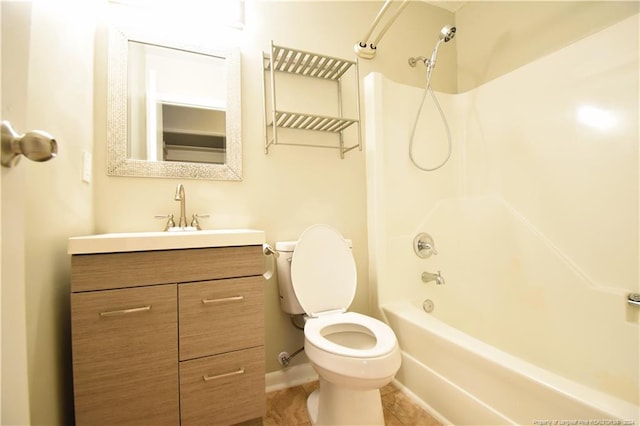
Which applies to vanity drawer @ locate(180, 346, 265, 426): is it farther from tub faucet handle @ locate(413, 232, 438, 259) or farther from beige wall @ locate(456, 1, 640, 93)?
beige wall @ locate(456, 1, 640, 93)

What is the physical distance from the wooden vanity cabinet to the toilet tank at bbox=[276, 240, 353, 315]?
30 centimetres

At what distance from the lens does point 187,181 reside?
1.41 metres

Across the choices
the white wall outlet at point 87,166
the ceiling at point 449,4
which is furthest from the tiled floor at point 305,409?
the ceiling at point 449,4

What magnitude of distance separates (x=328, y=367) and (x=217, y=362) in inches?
17.1

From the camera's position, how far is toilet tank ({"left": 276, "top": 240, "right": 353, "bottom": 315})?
1441 mm

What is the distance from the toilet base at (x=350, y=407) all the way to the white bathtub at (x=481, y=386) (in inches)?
12.5

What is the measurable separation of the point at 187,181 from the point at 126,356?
2.63 ft

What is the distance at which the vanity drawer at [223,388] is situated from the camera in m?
1.04

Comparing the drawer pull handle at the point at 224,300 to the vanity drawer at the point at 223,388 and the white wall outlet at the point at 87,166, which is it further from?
the white wall outlet at the point at 87,166

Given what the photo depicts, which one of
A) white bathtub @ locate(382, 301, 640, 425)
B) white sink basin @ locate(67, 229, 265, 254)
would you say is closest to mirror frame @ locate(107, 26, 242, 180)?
white sink basin @ locate(67, 229, 265, 254)

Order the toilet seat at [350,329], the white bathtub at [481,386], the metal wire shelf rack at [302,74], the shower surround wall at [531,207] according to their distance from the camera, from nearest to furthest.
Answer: the white bathtub at [481,386] < the toilet seat at [350,329] < the shower surround wall at [531,207] < the metal wire shelf rack at [302,74]

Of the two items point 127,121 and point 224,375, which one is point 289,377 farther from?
point 127,121

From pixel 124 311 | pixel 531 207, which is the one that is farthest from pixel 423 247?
pixel 124 311

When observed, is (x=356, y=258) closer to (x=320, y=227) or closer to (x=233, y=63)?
(x=320, y=227)
